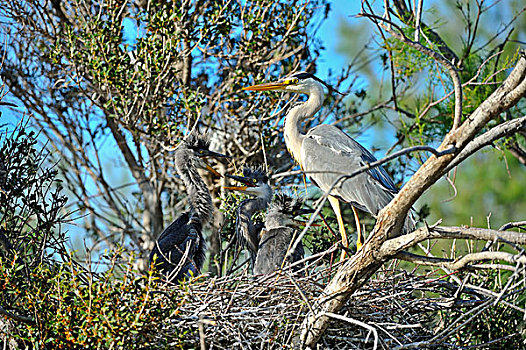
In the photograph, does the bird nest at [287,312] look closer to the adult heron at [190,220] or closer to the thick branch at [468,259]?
the thick branch at [468,259]

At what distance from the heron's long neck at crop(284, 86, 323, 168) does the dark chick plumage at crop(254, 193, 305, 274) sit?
0.27m

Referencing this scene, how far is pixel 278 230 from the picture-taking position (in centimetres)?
379

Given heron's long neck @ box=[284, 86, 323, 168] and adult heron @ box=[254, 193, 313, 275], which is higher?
heron's long neck @ box=[284, 86, 323, 168]

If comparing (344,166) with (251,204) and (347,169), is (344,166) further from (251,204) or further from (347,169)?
(251,204)

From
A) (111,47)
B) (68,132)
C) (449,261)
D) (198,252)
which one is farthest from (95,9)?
(449,261)

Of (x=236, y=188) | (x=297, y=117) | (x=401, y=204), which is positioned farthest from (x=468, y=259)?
(x=236, y=188)

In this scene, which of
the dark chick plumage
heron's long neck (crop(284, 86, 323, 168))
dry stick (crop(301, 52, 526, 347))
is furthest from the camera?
heron's long neck (crop(284, 86, 323, 168))

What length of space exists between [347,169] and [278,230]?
629mm

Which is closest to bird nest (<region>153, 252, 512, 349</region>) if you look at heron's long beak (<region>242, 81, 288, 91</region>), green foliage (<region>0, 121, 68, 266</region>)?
green foliage (<region>0, 121, 68, 266</region>)

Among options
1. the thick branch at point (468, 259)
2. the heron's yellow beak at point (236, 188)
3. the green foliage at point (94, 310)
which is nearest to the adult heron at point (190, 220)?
the heron's yellow beak at point (236, 188)

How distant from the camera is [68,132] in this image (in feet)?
17.5

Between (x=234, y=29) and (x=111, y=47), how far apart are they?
3.03ft

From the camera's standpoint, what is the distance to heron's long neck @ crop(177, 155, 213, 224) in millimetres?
4148

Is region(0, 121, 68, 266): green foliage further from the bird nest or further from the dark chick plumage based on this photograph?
the dark chick plumage
